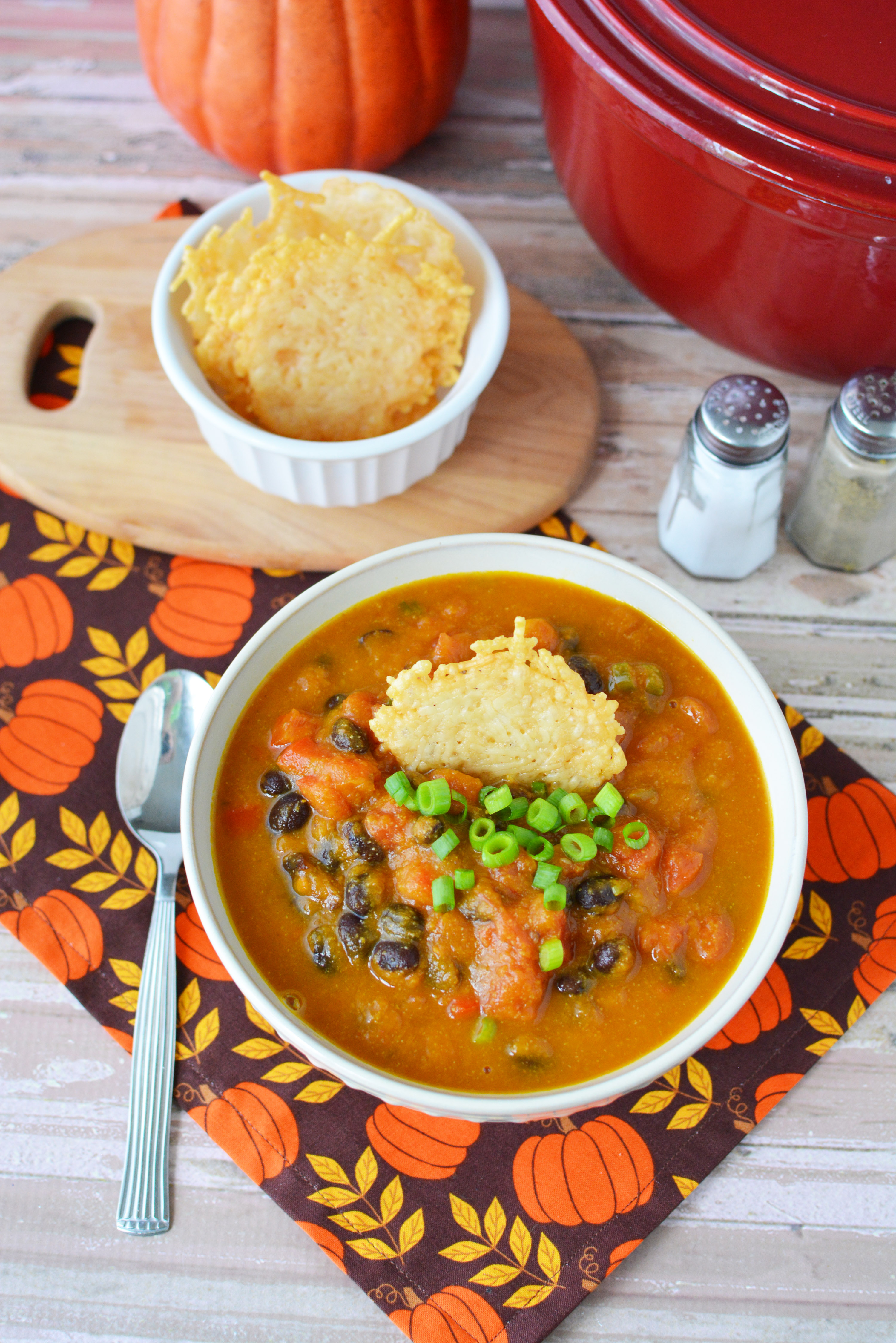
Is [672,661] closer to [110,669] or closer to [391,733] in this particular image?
[391,733]

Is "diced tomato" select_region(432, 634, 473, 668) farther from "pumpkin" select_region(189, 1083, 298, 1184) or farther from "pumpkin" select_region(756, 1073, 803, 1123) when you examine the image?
"pumpkin" select_region(756, 1073, 803, 1123)

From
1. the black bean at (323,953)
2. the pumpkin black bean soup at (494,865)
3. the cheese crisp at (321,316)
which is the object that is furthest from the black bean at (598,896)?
the cheese crisp at (321,316)

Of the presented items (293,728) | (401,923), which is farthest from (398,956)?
(293,728)

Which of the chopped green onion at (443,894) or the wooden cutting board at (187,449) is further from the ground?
the wooden cutting board at (187,449)

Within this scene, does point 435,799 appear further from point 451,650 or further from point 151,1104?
point 151,1104

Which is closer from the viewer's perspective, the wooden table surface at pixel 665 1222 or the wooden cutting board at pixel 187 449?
the wooden table surface at pixel 665 1222

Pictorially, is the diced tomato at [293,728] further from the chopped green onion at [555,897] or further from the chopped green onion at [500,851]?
the chopped green onion at [555,897]

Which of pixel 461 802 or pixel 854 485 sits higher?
pixel 854 485
